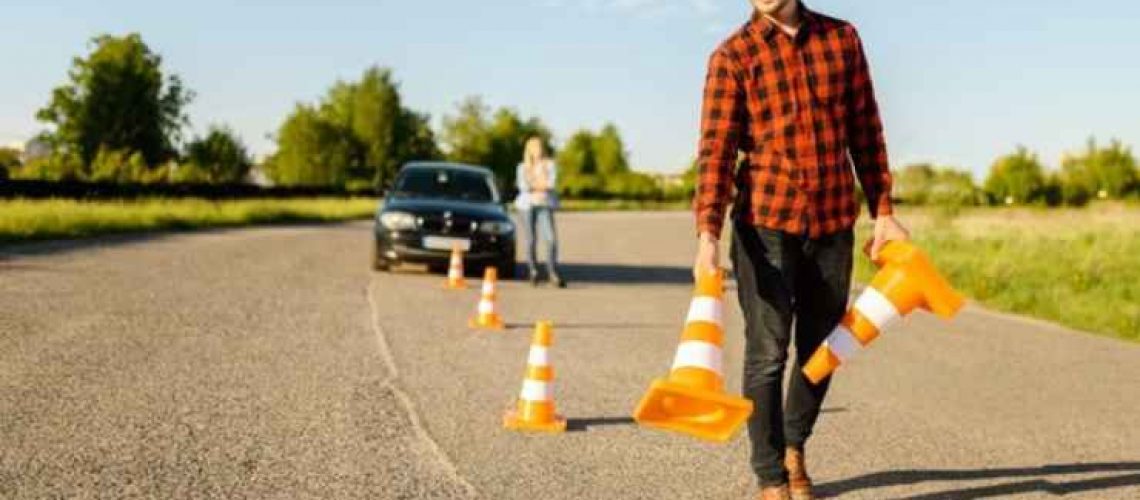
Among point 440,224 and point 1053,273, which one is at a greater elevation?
point 440,224

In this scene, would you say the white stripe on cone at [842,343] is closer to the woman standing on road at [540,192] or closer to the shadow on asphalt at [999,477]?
the shadow on asphalt at [999,477]

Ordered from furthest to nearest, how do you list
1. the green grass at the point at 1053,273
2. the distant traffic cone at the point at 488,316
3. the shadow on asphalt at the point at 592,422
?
the green grass at the point at 1053,273 < the distant traffic cone at the point at 488,316 < the shadow on asphalt at the point at 592,422

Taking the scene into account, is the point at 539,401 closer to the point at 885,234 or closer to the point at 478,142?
the point at 885,234

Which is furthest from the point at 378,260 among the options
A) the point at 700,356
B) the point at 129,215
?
the point at 129,215

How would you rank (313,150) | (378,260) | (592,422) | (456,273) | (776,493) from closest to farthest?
(776,493) → (592,422) → (456,273) → (378,260) → (313,150)

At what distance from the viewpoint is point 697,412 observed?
11.3 feet

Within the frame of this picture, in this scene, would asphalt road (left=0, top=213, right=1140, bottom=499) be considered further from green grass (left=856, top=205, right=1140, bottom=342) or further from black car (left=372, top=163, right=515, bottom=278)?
black car (left=372, top=163, right=515, bottom=278)

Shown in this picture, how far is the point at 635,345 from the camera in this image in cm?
867

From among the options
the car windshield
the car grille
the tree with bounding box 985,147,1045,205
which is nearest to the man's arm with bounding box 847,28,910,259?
the car grille

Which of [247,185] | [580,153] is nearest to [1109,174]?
[580,153]

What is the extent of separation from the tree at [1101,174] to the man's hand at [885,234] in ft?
304

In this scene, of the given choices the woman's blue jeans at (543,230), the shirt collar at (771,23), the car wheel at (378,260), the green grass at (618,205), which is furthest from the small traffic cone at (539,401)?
the green grass at (618,205)

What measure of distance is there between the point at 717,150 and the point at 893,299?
759 mm

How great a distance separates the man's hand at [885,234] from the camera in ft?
12.8
